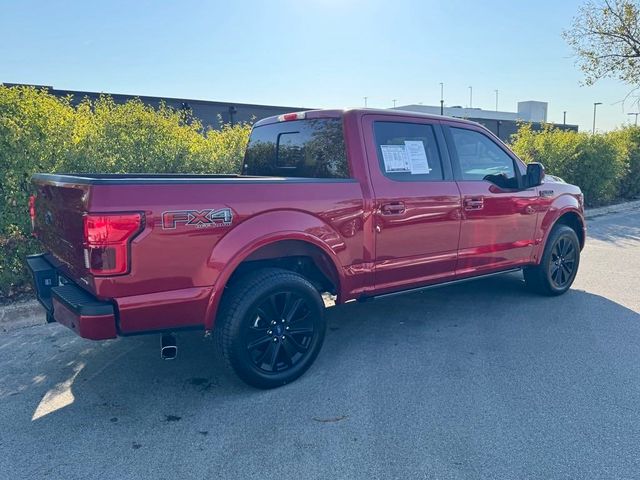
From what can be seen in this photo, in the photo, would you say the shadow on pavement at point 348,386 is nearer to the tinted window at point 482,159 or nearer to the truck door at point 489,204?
the truck door at point 489,204

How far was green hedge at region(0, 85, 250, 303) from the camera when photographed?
5262 mm

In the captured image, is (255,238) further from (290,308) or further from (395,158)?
(395,158)

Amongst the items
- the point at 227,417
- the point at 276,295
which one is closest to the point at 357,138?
the point at 276,295

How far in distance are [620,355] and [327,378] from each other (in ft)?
8.03

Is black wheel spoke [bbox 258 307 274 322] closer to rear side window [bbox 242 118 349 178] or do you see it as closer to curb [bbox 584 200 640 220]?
rear side window [bbox 242 118 349 178]

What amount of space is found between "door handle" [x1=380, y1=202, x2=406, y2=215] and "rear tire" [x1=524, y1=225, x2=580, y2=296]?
2.36 meters

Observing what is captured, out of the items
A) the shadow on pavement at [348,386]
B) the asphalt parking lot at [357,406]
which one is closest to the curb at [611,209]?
the shadow on pavement at [348,386]

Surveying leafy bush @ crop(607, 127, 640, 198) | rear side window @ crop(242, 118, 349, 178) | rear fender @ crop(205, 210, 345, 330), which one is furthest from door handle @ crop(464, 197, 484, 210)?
leafy bush @ crop(607, 127, 640, 198)

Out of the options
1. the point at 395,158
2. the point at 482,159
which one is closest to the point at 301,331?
the point at 395,158

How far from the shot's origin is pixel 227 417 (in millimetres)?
3180

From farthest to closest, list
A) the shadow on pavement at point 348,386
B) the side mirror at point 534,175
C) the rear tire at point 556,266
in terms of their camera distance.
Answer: the rear tire at point 556,266 < the side mirror at point 534,175 < the shadow on pavement at point 348,386

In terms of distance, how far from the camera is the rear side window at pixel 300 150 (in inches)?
157

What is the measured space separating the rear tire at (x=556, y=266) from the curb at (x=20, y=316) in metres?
5.25

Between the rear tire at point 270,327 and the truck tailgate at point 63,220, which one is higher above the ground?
the truck tailgate at point 63,220
